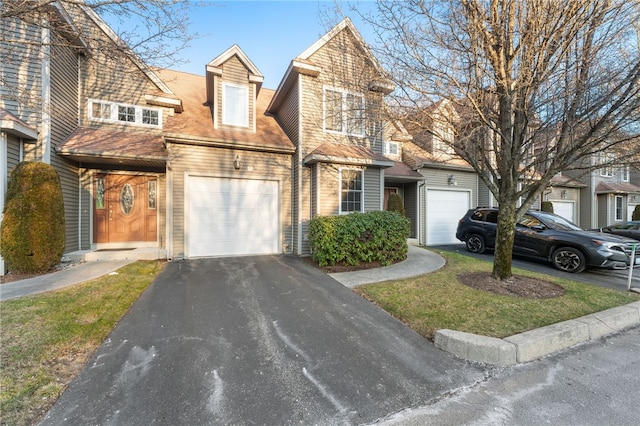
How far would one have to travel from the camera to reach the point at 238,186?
876 centimetres

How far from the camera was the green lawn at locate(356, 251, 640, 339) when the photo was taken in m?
3.77

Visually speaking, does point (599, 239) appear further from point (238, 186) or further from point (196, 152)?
point (196, 152)

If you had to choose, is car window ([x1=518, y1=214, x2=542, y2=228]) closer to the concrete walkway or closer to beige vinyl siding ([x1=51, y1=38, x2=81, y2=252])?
the concrete walkway

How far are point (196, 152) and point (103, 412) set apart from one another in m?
7.14

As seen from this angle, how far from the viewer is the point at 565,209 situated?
16.8 m

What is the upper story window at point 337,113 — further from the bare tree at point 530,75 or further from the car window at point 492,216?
the car window at point 492,216

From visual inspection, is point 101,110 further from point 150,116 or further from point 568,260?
point 568,260

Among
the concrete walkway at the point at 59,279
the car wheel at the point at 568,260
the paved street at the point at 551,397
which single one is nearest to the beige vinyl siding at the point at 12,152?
the concrete walkway at the point at 59,279

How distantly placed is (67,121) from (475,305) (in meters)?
11.2

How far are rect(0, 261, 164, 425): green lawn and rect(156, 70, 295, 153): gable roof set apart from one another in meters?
4.40

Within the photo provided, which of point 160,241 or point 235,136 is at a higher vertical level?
point 235,136

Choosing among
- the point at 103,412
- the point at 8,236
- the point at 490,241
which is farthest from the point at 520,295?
the point at 8,236

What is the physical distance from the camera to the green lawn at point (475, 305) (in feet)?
12.4

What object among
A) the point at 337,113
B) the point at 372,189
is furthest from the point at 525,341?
the point at 372,189
